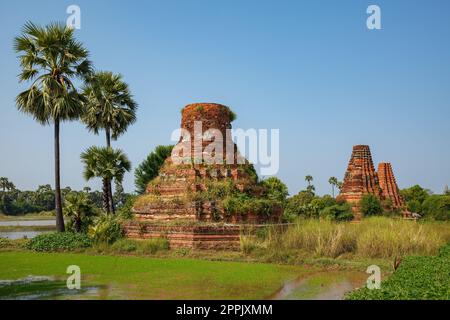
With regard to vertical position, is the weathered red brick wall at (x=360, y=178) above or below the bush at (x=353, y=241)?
above

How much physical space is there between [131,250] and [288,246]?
556 cm

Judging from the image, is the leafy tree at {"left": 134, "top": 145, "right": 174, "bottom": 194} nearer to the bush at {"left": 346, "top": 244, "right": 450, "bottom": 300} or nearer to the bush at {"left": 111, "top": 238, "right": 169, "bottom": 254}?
the bush at {"left": 111, "top": 238, "right": 169, "bottom": 254}

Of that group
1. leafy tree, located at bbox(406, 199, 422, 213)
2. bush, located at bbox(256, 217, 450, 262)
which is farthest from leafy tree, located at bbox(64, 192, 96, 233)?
leafy tree, located at bbox(406, 199, 422, 213)

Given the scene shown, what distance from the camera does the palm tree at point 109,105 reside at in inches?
920

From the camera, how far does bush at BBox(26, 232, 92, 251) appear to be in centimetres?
1581

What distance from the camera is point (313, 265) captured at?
1202 centimetres

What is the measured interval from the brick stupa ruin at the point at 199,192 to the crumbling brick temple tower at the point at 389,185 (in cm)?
1982

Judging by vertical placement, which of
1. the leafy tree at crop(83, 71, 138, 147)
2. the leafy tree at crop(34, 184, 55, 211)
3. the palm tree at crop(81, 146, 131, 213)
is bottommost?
the leafy tree at crop(34, 184, 55, 211)

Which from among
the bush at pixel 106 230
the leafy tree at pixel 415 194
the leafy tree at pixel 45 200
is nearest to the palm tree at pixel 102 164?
the bush at pixel 106 230

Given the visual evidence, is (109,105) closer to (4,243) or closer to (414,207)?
(4,243)

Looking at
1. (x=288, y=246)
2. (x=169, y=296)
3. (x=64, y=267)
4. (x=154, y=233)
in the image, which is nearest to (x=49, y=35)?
(x=154, y=233)

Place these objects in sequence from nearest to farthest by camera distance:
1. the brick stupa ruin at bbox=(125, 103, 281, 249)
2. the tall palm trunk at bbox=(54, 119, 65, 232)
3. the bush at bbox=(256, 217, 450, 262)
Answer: the bush at bbox=(256, 217, 450, 262)
the brick stupa ruin at bbox=(125, 103, 281, 249)
the tall palm trunk at bbox=(54, 119, 65, 232)

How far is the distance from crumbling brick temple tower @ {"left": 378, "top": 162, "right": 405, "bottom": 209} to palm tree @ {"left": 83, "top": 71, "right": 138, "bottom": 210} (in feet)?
68.8

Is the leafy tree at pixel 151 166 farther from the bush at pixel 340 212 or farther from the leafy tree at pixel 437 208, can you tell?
the leafy tree at pixel 437 208
